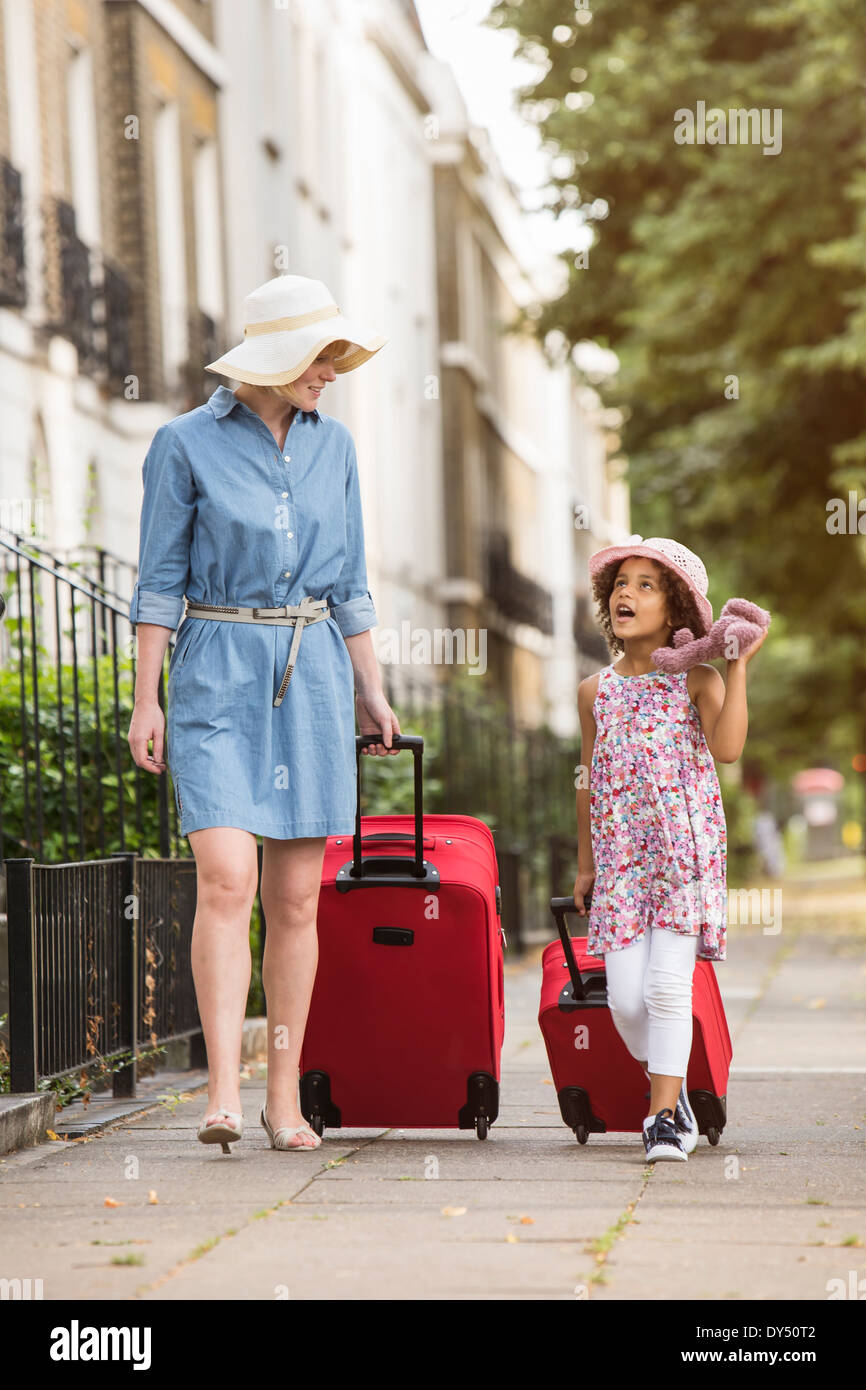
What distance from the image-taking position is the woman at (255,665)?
16.9 ft

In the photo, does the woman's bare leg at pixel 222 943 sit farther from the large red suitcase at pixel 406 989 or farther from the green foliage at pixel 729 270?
the green foliage at pixel 729 270

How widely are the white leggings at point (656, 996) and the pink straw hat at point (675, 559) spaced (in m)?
0.83

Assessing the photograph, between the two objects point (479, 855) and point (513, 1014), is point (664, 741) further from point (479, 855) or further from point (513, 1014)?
point (513, 1014)

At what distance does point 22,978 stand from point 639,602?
76.2 inches

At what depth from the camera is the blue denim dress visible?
16.9 ft

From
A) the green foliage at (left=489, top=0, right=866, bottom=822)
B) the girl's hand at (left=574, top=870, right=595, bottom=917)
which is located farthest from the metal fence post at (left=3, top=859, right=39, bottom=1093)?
the green foliage at (left=489, top=0, right=866, bottom=822)

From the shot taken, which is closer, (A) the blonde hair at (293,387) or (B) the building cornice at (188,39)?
(A) the blonde hair at (293,387)

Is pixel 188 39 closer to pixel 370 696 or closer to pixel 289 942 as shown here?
pixel 370 696

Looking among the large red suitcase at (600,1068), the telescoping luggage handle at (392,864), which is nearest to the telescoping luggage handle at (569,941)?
the large red suitcase at (600,1068)

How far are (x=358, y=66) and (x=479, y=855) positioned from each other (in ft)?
77.6

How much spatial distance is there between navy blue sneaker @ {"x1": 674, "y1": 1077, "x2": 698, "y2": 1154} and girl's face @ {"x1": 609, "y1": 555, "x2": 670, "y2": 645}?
1159 millimetres

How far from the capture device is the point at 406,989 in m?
5.49

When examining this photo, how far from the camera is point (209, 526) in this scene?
522cm

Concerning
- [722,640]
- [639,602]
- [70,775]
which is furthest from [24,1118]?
[70,775]
